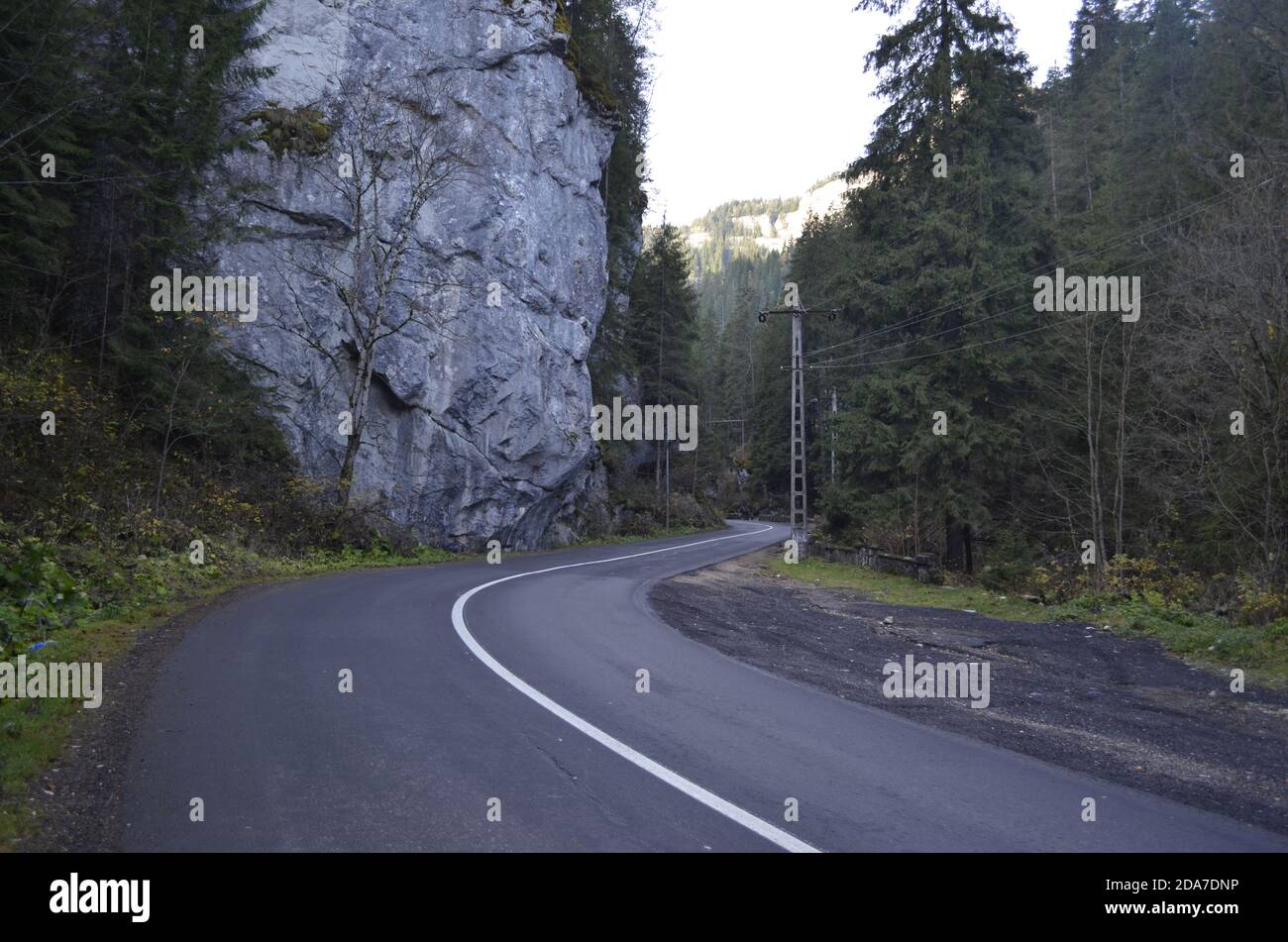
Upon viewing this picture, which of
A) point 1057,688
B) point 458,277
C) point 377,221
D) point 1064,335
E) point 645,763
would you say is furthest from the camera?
point 458,277

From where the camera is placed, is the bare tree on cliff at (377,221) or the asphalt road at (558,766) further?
the bare tree on cliff at (377,221)

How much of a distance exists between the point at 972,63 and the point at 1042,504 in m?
13.9

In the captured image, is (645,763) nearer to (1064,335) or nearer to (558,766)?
(558,766)

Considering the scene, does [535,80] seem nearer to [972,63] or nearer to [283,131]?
[283,131]

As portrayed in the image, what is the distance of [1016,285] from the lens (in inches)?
911

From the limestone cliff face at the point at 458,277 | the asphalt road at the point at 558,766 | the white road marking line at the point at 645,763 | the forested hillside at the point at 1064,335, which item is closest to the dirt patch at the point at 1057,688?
the asphalt road at the point at 558,766

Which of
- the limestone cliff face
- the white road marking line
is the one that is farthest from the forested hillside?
the white road marking line

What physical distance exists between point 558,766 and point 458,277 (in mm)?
23979

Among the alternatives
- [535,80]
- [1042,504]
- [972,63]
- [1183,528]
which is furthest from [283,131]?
[1183,528]

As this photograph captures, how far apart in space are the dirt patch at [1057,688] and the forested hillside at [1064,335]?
15.4ft

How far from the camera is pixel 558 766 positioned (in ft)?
17.0

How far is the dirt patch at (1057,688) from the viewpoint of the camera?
5.73m

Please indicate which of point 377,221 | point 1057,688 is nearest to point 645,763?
point 1057,688

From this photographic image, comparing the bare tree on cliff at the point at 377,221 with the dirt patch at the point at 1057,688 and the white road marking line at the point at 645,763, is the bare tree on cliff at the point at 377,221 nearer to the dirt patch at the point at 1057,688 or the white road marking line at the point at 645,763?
the dirt patch at the point at 1057,688
